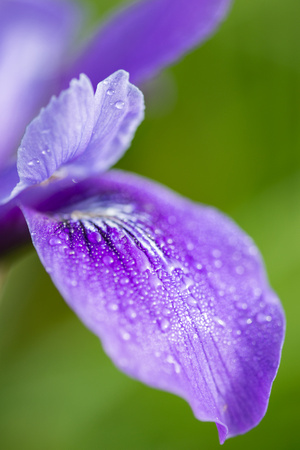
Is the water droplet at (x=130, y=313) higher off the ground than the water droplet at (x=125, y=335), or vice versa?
the water droplet at (x=130, y=313)

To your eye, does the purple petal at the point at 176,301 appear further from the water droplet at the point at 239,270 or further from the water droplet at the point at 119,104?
Result: the water droplet at the point at 119,104

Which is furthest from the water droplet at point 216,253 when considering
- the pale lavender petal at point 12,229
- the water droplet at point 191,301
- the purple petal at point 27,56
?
the purple petal at point 27,56

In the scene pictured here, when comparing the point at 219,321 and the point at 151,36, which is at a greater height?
the point at 151,36

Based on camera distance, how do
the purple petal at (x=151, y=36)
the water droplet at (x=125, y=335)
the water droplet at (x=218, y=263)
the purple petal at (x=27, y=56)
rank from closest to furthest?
the water droplet at (x=125, y=335), the water droplet at (x=218, y=263), the purple petal at (x=151, y=36), the purple petal at (x=27, y=56)

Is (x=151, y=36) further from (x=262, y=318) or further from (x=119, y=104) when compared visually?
(x=262, y=318)

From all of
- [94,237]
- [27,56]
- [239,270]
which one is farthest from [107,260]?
[27,56]

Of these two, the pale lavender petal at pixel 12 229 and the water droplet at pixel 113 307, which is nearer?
the water droplet at pixel 113 307

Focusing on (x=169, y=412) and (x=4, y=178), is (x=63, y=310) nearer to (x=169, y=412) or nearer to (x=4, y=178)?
(x=169, y=412)

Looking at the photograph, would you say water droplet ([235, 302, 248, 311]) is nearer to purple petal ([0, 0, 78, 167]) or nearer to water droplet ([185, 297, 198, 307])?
water droplet ([185, 297, 198, 307])
